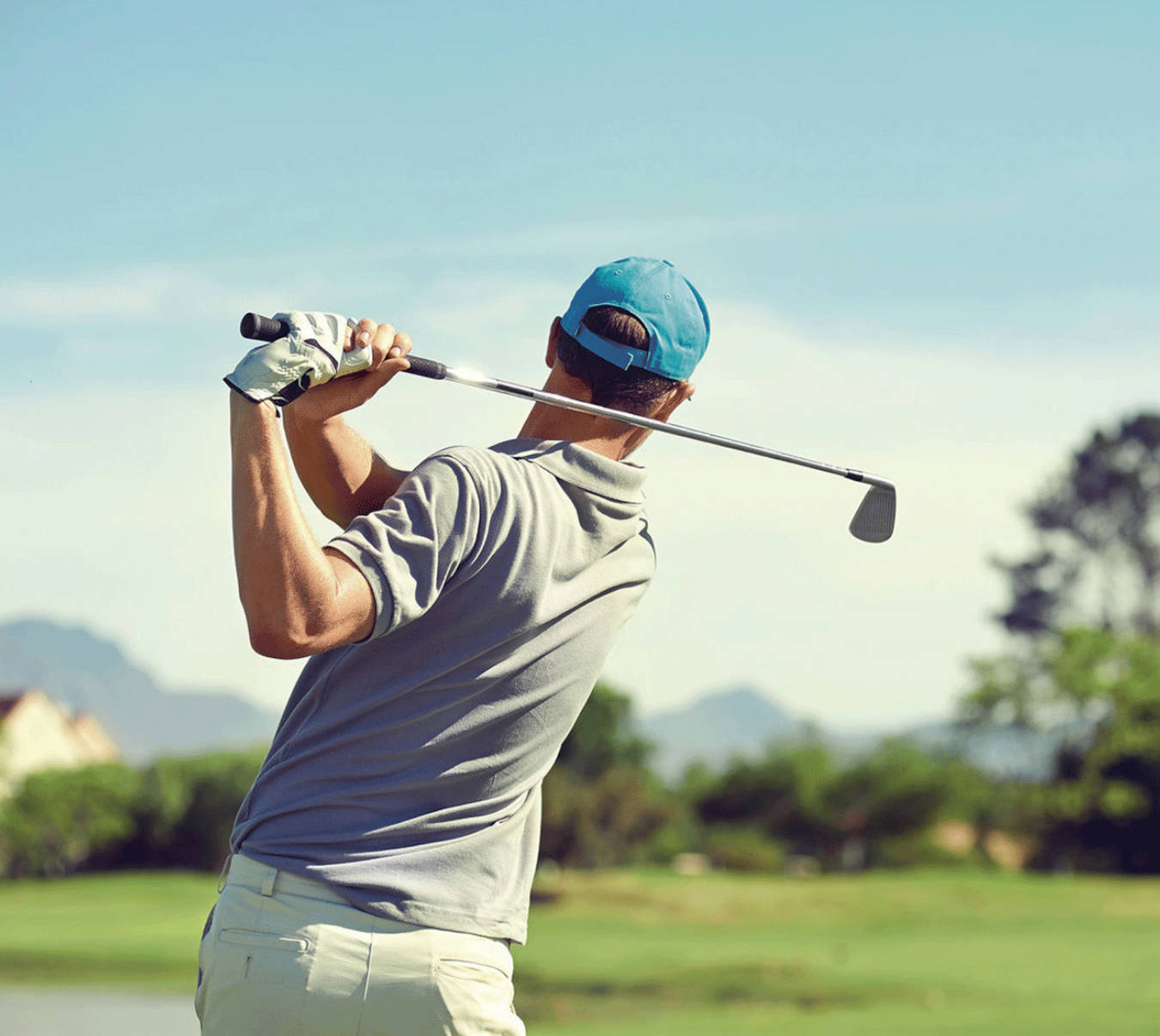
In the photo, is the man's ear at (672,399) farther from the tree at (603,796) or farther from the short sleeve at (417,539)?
the tree at (603,796)

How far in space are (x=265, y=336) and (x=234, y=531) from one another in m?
0.29

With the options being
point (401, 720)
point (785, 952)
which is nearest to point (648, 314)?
point (401, 720)

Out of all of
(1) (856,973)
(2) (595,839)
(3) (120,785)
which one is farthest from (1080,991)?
(3) (120,785)

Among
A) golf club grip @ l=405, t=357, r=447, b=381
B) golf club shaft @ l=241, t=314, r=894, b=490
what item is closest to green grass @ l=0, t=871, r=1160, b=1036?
golf club shaft @ l=241, t=314, r=894, b=490

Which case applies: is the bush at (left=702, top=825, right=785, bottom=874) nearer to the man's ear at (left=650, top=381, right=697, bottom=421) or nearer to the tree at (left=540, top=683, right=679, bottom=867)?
the tree at (left=540, top=683, right=679, bottom=867)

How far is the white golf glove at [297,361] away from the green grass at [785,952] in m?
10.4

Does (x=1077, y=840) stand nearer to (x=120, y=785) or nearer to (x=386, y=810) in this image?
(x=120, y=785)

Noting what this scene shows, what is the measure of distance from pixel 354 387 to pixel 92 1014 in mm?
11806

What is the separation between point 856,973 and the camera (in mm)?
15508

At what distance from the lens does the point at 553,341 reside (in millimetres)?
2414

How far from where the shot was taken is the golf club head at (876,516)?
10.3 feet

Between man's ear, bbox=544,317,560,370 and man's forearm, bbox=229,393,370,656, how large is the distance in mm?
666

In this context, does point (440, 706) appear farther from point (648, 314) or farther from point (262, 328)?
point (648, 314)

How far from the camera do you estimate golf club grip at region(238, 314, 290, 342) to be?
6.47ft
